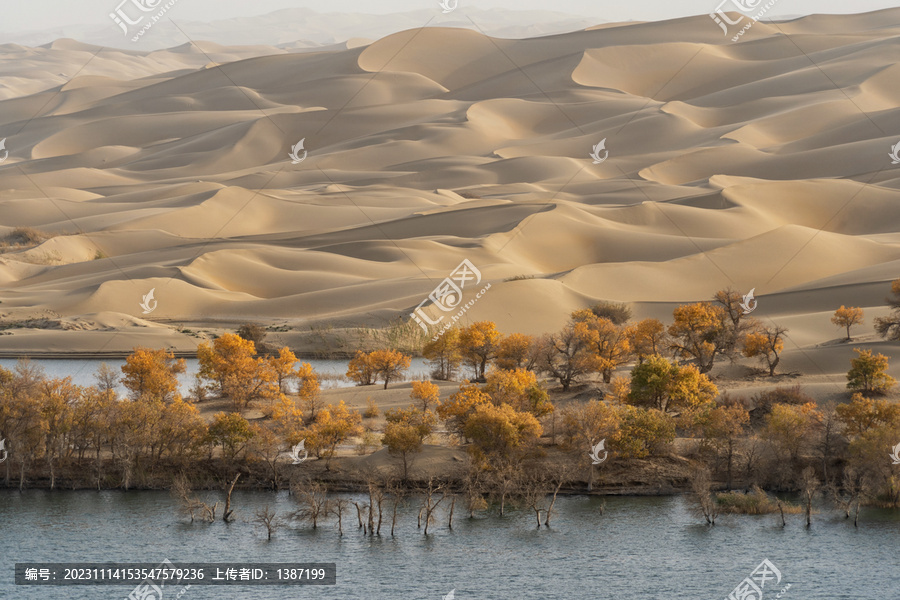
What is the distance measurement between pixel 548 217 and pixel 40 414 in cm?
5702

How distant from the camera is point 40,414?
41.6 meters

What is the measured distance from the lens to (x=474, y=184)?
127250 mm

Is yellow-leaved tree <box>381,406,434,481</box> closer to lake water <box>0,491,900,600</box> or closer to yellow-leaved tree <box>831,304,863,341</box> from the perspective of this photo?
lake water <box>0,491,900,600</box>

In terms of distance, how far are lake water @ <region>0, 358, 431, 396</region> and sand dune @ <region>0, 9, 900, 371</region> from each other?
9.17 ft

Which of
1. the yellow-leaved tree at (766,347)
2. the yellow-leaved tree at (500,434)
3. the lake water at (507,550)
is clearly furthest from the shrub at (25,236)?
the yellow-leaved tree at (500,434)

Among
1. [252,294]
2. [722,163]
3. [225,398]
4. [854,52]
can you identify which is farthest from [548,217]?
[854,52]

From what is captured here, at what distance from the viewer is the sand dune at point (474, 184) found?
251ft

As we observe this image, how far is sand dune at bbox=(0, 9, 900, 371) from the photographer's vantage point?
251 ft

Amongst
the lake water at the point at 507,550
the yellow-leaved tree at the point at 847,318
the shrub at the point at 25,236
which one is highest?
the shrub at the point at 25,236

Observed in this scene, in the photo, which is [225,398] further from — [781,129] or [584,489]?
[781,129]

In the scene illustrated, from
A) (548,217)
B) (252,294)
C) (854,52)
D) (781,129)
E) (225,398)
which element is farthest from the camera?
(854,52)

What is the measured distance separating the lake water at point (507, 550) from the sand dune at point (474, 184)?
1989cm

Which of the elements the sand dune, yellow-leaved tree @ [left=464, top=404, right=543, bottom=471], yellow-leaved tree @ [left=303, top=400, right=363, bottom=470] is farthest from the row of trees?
yellow-leaved tree @ [left=303, top=400, right=363, bottom=470]

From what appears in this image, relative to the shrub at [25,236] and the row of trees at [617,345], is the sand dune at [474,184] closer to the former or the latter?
the row of trees at [617,345]
